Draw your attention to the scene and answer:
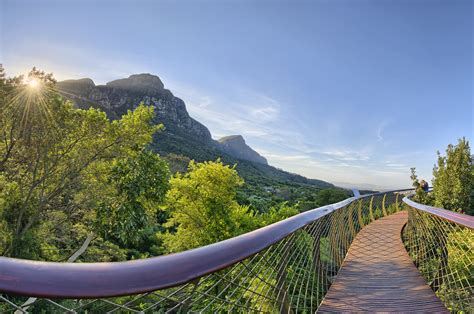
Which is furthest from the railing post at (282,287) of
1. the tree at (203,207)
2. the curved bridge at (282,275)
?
the tree at (203,207)

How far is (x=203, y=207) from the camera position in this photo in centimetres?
1375

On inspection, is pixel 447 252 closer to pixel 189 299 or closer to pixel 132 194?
pixel 189 299

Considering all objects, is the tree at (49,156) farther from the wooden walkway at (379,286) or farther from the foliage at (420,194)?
the foliage at (420,194)

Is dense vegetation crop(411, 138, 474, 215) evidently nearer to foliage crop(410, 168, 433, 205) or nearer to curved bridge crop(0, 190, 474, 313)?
foliage crop(410, 168, 433, 205)

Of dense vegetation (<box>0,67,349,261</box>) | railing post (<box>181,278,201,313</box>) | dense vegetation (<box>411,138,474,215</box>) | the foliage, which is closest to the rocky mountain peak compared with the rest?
dense vegetation (<box>0,67,349,261</box>)

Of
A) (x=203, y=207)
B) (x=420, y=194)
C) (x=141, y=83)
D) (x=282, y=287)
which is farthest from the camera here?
(x=141, y=83)

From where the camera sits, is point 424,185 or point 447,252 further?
point 424,185

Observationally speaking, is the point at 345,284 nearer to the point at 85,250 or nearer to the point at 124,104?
the point at 85,250

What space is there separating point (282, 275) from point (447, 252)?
3255mm

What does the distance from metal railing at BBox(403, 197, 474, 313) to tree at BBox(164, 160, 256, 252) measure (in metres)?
9.35

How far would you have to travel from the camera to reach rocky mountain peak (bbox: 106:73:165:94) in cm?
10806

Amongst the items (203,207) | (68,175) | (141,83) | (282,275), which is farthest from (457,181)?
(141,83)

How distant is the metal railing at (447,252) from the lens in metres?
2.34

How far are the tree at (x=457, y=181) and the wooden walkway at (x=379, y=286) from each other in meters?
4.36
